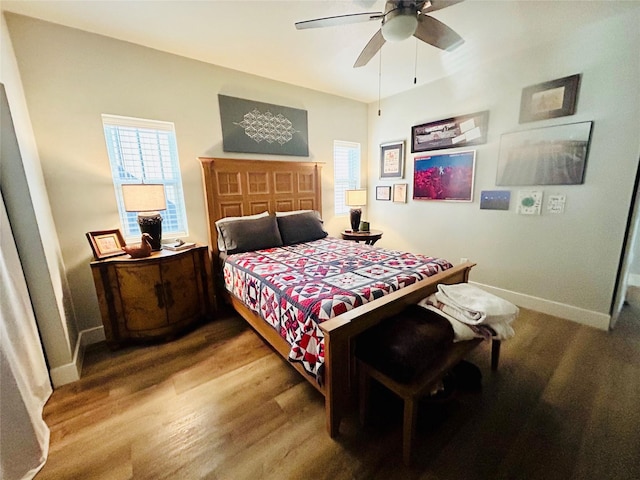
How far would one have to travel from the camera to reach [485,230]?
9.86 ft

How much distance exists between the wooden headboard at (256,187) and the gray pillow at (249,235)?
311 mm

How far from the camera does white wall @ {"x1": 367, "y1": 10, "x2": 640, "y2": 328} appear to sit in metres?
2.10

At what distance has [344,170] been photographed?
4.11 meters

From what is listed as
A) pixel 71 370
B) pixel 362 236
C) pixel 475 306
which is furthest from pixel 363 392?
pixel 362 236

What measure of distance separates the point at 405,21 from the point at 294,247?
210 centimetres

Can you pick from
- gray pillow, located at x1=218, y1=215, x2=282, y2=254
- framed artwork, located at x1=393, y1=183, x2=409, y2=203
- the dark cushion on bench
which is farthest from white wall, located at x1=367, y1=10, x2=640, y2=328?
gray pillow, located at x1=218, y1=215, x2=282, y2=254

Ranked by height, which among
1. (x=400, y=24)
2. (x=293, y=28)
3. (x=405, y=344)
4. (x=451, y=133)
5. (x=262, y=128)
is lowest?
(x=405, y=344)

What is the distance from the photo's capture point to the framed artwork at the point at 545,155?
2.30 metres

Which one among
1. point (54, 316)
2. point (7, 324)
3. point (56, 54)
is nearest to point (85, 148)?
point (56, 54)

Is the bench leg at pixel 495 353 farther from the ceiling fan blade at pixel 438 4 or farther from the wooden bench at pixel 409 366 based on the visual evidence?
the ceiling fan blade at pixel 438 4

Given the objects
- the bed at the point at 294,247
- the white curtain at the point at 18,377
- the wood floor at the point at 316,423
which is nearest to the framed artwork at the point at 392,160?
the bed at the point at 294,247

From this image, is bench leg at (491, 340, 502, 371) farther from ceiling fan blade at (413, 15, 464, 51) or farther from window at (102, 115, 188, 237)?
window at (102, 115, 188, 237)

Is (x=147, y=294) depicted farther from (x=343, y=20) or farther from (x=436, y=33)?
(x=436, y=33)

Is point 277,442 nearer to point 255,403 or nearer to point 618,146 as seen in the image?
point 255,403
